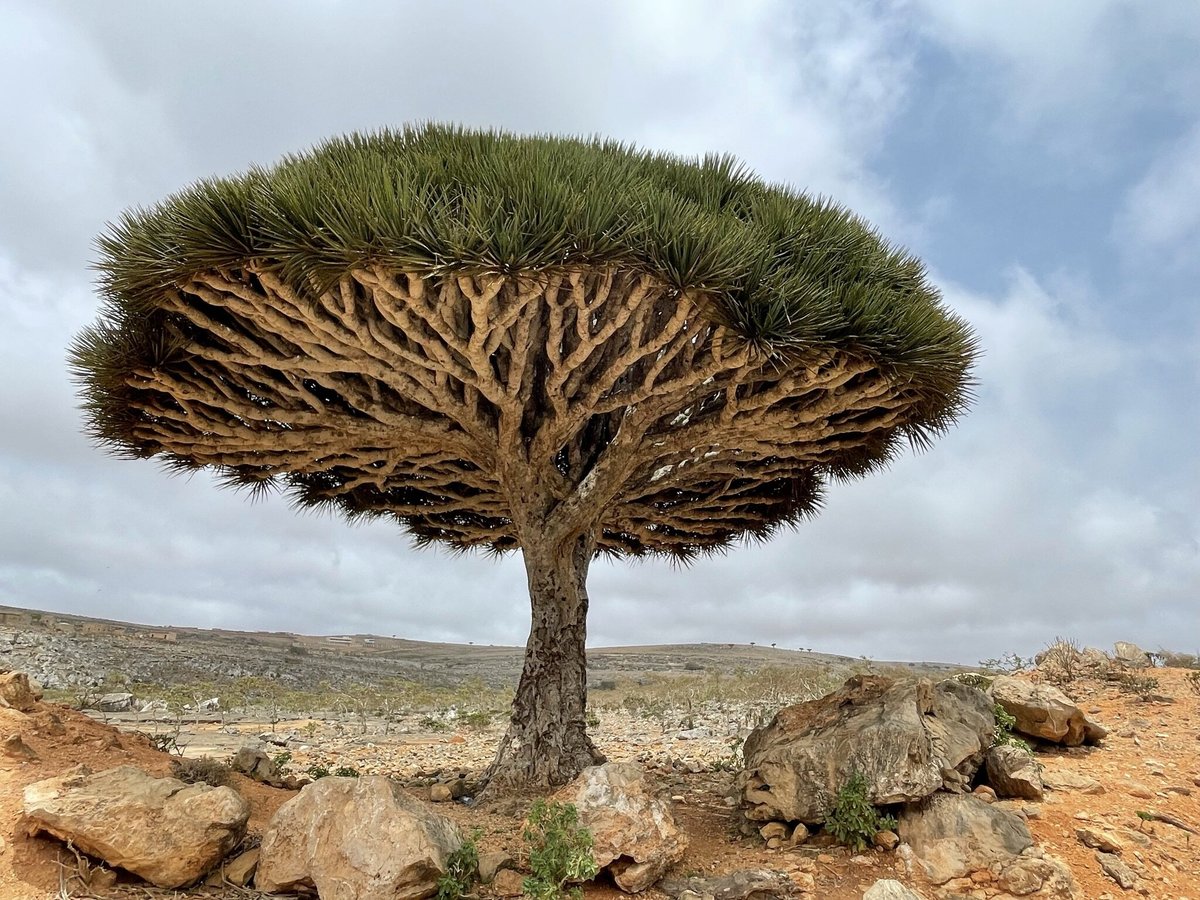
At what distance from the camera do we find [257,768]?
7.17m

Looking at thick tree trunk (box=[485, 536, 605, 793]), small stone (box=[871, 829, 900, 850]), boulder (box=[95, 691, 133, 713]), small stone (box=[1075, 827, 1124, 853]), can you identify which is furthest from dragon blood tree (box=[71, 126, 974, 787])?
boulder (box=[95, 691, 133, 713])

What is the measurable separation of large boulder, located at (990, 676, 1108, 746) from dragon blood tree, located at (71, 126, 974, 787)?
2.58 m

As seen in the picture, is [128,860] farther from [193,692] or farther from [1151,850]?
[193,692]

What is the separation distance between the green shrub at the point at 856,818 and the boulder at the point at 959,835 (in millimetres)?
192

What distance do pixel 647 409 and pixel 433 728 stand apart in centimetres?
1059

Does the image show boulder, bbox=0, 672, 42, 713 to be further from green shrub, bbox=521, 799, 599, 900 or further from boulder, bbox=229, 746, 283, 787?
green shrub, bbox=521, 799, 599, 900

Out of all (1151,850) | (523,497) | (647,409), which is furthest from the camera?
(523,497)

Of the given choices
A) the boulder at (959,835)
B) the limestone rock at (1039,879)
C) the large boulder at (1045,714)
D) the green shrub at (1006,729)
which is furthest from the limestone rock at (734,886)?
the large boulder at (1045,714)

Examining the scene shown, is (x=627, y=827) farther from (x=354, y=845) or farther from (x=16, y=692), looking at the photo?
(x=16, y=692)

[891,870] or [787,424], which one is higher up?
[787,424]

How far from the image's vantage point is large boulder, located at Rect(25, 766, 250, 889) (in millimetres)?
4582

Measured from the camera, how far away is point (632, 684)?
93.5 ft

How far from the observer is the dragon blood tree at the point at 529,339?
550 centimetres

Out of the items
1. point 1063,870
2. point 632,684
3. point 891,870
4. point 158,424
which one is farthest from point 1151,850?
point 632,684
